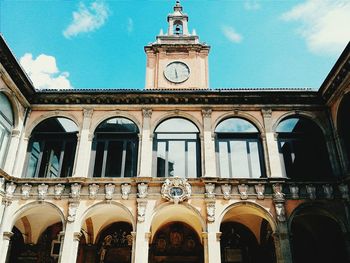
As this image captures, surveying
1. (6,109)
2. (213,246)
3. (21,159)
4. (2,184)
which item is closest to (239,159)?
(213,246)

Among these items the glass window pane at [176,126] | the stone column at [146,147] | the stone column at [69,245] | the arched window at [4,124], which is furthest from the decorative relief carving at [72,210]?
the glass window pane at [176,126]

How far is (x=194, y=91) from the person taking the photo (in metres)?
15.3

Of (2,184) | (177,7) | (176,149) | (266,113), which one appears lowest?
(2,184)

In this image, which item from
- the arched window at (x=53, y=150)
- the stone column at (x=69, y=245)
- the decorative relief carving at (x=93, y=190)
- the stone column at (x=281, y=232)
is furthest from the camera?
the arched window at (x=53, y=150)

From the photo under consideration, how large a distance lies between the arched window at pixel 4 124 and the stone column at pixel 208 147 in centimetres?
838

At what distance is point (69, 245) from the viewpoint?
1270 cm

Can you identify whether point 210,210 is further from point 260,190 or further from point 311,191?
point 311,191

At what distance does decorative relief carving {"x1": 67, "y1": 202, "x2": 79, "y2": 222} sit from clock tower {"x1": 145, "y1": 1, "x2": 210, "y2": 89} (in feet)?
32.7

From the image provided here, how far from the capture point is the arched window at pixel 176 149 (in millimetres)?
14320

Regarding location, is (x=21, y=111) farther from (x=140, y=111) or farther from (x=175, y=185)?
(x=175, y=185)

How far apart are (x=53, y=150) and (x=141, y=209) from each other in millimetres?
5165

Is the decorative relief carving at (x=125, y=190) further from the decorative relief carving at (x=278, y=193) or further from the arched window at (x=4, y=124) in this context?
the decorative relief carving at (x=278, y=193)

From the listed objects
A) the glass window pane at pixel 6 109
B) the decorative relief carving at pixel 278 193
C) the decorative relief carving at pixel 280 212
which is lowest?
the decorative relief carving at pixel 280 212

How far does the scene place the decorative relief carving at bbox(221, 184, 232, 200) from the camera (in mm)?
13359
